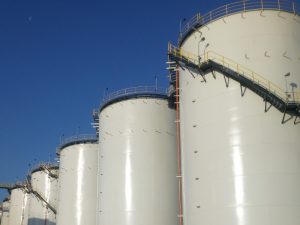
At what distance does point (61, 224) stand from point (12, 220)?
2560 centimetres

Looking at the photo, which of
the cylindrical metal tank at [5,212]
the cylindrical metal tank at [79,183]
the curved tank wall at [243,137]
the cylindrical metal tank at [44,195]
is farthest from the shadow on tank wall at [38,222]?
the curved tank wall at [243,137]

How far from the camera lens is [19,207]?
6319 centimetres

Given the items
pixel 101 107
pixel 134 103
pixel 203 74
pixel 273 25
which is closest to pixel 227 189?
pixel 203 74

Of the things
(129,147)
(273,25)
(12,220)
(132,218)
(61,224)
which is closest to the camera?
(273,25)

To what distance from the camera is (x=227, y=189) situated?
20125 millimetres

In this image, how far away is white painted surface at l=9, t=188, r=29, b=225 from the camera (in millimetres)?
61094

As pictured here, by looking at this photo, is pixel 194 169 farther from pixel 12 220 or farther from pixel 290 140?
pixel 12 220

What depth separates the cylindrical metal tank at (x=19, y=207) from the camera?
200 ft

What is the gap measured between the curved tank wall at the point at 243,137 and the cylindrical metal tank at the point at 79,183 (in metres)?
18.4

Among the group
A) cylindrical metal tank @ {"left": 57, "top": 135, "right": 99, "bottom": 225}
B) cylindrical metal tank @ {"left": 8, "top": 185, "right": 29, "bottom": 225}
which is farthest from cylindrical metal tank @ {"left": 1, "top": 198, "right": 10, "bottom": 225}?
cylindrical metal tank @ {"left": 57, "top": 135, "right": 99, "bottom": 225}

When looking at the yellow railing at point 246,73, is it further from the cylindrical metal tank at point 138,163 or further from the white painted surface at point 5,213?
the white painted surface at point 5,213

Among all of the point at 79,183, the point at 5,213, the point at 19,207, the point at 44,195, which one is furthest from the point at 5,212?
the point at 79,183

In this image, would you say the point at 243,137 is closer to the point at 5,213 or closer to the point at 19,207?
the point at 19,207

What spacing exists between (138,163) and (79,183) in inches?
487
